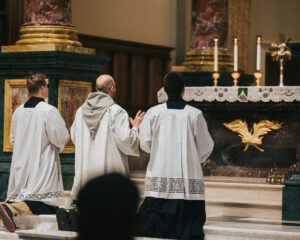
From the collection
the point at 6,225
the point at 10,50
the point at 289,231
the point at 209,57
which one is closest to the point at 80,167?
the point at 6,225

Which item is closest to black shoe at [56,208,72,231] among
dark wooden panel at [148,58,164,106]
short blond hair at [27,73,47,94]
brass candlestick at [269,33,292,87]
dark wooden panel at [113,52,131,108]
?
short blond hair at [27,73,47,94]

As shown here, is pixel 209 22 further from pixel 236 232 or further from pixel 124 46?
pixel 236 232

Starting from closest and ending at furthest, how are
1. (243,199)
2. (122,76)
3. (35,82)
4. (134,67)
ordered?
1. (35,82)
2. (243,199)
3. (122,76)
4. (134,67)

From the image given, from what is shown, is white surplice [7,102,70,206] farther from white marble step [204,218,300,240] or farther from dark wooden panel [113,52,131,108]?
dark wooden panel [113,52,131,108]

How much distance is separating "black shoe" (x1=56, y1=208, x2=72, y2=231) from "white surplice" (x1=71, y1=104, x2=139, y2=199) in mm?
182

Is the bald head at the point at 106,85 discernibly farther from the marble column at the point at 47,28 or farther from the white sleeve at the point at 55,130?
the marble column at the point at 47,28

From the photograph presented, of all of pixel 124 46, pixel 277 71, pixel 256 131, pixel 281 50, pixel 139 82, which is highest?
pixel 124 46

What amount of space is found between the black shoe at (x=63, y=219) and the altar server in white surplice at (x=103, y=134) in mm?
188

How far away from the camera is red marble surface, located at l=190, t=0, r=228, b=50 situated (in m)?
10.8

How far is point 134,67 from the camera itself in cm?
1352

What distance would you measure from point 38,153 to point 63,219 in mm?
900

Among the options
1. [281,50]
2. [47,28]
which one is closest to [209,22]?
[281,50]

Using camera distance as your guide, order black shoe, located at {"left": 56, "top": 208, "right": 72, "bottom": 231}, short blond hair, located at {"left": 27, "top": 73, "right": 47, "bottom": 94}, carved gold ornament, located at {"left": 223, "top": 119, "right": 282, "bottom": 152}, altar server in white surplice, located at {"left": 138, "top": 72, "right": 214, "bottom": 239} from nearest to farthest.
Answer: altar server in white surplice, located at {"left": 138, "top": 72, "right": 214, "bottom": 239}
black shoe, located at {"left": 56, "top": 208, "right": 72, "bottom": 231}
short blond hair, located at {"left": 27, "top": 73, "right": 47, "bottom": 94}
carved gold ornament, located at {"left": 223, "top": 119, "right": 282, "bottom": 152}

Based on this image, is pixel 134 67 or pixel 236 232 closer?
pixel 236 232
